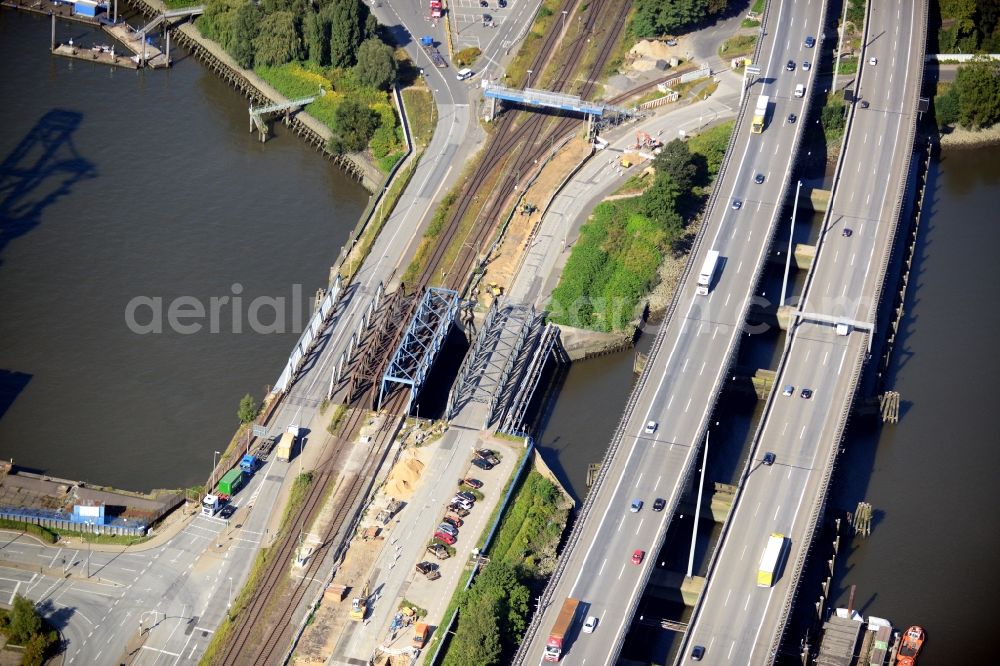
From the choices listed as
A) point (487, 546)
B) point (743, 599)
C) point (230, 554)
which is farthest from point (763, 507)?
point (230, 554)

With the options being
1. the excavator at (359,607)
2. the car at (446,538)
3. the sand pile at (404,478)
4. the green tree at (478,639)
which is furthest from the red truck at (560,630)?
the sand pile at (404,478)

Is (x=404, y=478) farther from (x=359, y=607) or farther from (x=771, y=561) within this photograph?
(x=771, y=561)

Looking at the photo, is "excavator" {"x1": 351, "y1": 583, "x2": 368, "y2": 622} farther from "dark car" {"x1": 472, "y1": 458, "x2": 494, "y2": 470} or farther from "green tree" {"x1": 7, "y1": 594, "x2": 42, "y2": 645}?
"green tree" {"x1": 7, "y1": 594, "x2": 42, "y2": 645}

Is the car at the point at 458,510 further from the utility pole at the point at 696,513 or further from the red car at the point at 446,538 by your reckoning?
the utility pole at the point at 696,513

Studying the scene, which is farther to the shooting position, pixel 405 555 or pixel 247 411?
pixel 247 411

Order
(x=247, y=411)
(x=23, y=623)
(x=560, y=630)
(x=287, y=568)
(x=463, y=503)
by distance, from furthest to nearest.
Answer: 1. (x=247, y=411)
2. (x=463, y=503)
3. (x=287, y=568)
4. (x=23, y=623)
5. (x=560, y=630)

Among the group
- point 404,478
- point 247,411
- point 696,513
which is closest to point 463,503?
→ point 404,478
